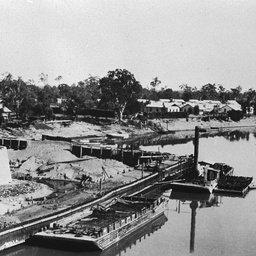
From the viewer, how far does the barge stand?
2497 cm

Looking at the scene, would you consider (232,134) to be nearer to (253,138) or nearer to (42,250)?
(253,138)

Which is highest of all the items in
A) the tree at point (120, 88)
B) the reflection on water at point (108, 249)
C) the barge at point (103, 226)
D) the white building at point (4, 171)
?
the tree at point (120, 88)

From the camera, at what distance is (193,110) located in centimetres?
13138

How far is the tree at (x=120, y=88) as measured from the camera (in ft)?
311

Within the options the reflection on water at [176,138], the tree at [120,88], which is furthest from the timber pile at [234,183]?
the tree at [120,88]

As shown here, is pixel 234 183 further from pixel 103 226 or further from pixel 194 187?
pixel 103 226

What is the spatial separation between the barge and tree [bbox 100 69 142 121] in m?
62.3

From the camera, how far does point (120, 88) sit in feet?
310

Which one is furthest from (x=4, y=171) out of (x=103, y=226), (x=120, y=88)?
(x=120, y=88)

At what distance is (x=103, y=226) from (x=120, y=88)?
68952 mm

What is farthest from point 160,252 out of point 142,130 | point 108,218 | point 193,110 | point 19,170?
point 193,110

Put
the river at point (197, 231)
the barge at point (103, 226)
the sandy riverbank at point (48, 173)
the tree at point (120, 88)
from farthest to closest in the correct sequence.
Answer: the tree at point (120, 88) < the sandy riverbank at point (48, 173) < the river at point (197, 231) < the barge at point (103, 226)

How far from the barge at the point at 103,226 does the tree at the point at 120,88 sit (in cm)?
6225

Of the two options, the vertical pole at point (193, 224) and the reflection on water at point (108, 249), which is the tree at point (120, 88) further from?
the reflection on water at point (108, 249)
